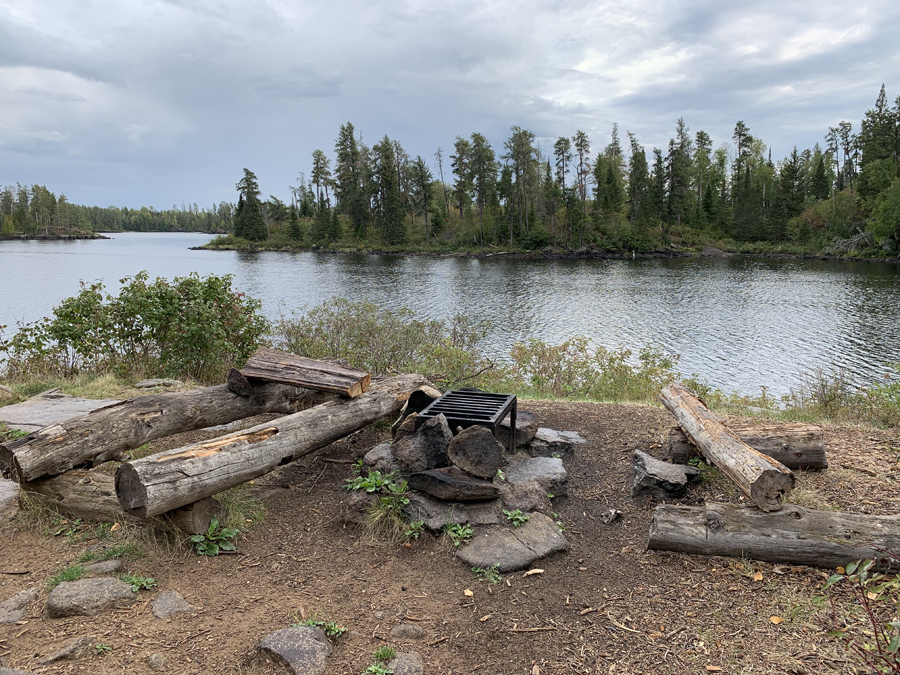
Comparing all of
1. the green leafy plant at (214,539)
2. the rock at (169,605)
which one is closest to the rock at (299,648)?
the rock at (169,605)

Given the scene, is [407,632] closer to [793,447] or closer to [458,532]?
[458,532]

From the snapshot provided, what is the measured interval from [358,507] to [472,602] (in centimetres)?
126

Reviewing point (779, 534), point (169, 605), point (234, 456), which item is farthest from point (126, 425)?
point (779, 534)

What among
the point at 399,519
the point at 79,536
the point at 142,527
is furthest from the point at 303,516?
the point at 79,536

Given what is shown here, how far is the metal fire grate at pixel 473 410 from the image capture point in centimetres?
460

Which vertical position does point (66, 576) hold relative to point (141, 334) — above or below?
below

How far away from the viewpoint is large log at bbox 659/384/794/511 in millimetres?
3523

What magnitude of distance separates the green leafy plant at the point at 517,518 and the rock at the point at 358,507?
1.01 meters

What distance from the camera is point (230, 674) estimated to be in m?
2.60

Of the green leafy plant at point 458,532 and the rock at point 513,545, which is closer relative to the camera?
the rock at point 513,545

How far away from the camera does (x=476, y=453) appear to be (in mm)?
4223

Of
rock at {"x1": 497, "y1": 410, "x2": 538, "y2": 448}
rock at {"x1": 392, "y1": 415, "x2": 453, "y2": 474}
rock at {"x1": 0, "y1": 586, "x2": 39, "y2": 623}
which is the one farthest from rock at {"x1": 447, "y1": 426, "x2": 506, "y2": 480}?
rock at {"x1": 0, "y1": 586, "x2": 39, "y2": 623}

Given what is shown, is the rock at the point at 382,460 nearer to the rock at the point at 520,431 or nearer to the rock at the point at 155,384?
the rock at the point at 520,431

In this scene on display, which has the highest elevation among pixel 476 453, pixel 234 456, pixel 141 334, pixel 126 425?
pixel 141 334
